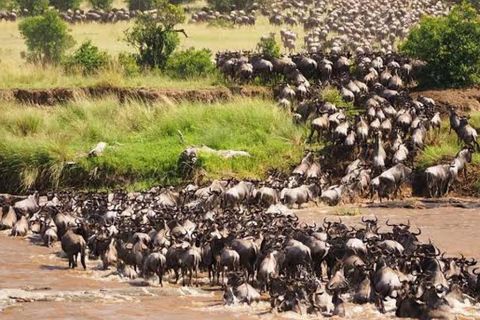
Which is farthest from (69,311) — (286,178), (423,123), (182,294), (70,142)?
(423,123)

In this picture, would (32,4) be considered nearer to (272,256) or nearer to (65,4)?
(65,4)

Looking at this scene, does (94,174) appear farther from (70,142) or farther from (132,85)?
(132,85)

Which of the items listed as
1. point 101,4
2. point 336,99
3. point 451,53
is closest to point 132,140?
point 336,99

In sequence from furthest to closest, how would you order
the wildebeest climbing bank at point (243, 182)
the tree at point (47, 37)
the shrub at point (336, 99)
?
the tree at point (47, 37)
the shrub at point (336, 99)
the wildebeest climbing bank at point (243, 182)

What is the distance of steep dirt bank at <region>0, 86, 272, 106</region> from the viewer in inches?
1126

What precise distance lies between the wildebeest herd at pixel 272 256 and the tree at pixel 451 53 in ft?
37.7

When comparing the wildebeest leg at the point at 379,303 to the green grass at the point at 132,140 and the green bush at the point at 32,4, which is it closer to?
the green grass at the point at 132,140

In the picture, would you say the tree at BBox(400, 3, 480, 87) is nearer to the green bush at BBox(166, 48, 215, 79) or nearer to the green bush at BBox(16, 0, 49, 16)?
the green bush at BBox(166, 48, 215, 79)

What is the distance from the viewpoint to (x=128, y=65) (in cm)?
3195

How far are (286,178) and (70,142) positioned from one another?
5916mm

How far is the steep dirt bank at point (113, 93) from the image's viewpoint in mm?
28609

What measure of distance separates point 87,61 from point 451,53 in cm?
1188

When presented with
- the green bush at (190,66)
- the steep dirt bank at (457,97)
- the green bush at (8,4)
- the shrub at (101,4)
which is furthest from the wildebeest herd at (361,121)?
the shrub at (101,4)

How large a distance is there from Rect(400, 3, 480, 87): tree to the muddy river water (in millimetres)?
11102
